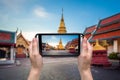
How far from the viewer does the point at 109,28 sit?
19266 millimetres

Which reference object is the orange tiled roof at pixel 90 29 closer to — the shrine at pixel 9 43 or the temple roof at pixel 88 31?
the temple roof at pixel 88 31

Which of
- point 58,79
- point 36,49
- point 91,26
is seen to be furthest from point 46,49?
point 91,26

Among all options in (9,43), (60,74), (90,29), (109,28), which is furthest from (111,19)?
(60,74)

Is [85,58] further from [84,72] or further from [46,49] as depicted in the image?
[46,49]

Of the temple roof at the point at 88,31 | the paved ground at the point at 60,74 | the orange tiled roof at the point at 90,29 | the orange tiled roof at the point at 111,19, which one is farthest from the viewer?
the temple roof at the point at 88,31

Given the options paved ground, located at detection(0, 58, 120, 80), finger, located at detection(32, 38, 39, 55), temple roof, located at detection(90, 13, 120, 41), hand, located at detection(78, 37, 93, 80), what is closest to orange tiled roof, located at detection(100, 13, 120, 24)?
temple roof, located at detection(90, 13, 120, 41)

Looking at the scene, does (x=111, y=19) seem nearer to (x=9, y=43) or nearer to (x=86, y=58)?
(x=9, y=43)

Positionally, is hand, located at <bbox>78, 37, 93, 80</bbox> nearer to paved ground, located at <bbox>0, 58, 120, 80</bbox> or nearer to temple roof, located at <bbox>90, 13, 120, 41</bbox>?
paved ground, located at <bbox>0, 58, 120, 80</bbox>

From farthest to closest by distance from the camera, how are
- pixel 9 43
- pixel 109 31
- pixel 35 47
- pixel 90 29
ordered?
1. pixel 90 29
2. pixel 109 31
3. pixel 9 43
4. pixel 35 47

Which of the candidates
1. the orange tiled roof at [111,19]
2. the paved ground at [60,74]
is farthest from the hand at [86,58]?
the orange tiled roof at [111,19]

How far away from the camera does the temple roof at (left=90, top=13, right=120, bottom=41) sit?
18.4 m

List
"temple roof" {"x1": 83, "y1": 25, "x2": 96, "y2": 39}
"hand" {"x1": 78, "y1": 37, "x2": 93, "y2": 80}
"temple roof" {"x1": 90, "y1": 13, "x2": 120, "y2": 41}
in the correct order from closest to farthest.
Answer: "hand" {"x1": 78, "y1": 37, "x2": 93, "y2": 80} → "temple roof" {"x1": 90, "y1": 13, "x2": 120, "y2": 41} → "temple roof" {"x1": 83, "y1": 25, "x2": 96, "y2": 39}

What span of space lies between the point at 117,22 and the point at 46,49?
1773 cm

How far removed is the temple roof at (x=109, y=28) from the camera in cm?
Result: 1836
